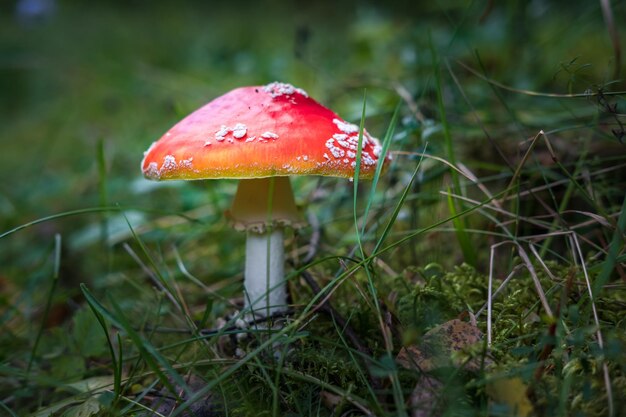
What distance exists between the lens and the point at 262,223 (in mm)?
2059

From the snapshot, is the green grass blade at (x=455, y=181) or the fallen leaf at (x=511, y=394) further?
the green grass blade at (x=455, y=181)

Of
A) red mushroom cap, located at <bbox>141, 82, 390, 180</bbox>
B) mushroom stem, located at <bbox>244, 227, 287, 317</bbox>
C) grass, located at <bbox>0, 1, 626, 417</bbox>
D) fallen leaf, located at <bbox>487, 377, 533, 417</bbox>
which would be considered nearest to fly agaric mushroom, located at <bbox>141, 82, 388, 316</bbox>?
red mushroom cap, located at <bbox>141, 82, 390, 180</bbox>

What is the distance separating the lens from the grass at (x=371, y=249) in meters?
1.41

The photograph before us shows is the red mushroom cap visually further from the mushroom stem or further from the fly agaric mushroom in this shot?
the mushroom stem

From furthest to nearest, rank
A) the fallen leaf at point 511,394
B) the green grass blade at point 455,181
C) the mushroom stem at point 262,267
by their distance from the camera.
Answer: the mushroom stem at point 262,267, the green grass blade at point 455,181, the fallen leaf at point 511,394

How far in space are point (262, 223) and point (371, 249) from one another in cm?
67

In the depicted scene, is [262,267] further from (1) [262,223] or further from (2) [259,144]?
(2) [259,144]

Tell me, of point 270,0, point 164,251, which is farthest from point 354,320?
point 270,0

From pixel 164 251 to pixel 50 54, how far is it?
7.12 m

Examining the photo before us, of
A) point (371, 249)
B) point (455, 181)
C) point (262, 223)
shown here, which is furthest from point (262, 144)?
point (371, 249)

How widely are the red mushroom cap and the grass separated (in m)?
0.17

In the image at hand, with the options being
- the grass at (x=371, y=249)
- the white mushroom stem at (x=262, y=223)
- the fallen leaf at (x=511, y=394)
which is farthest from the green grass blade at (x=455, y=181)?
the fallen leaf at (x=511, y=394)

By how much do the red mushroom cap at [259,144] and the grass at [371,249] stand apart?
0.56ft

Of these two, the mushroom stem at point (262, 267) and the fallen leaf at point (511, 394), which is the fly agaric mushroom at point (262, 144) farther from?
the fallen leaf at point (511, 394)
